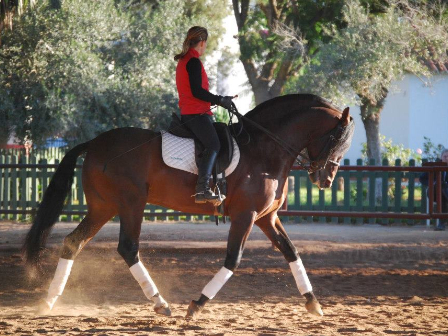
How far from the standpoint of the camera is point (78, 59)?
59.1ft

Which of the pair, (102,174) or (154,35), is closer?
(102,174)

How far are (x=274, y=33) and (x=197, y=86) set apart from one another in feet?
44.2

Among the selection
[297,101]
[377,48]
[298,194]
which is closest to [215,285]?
[297,101]

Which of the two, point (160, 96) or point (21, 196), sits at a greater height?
point (160, 96)

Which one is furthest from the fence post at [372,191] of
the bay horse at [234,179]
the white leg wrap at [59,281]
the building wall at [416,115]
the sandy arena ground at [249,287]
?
the building wall at [416,115]

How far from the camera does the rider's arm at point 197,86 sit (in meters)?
6.68

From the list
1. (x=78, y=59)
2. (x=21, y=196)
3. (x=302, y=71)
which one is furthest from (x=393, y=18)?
(x=21, y=196)

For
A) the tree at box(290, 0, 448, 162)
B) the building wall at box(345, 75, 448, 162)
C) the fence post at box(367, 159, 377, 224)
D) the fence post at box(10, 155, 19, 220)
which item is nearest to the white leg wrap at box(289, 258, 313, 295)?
the fence post at box(367, 159, 377, 224)

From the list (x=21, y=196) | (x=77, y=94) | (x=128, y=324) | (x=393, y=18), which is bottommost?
(x=128, y=324)

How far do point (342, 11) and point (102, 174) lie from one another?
483 inches

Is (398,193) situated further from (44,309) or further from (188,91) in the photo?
(44,309)

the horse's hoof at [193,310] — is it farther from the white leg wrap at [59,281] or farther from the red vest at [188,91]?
the red vest at [188,91]

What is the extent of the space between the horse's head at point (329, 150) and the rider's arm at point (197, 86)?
1.20 meters

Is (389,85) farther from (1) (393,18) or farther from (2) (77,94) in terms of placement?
(2) (77,94)
